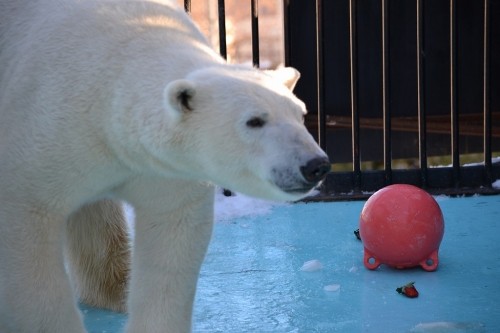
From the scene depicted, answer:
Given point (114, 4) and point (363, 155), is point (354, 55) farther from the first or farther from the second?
point (114, 4)

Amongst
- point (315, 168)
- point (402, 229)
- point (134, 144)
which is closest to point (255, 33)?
point (402, 229)

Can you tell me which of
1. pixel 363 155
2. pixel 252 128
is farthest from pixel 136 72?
pixel 363 155

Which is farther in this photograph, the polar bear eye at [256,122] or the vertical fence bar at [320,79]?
the vertical fence bar at [320,79]

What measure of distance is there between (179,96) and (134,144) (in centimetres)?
24

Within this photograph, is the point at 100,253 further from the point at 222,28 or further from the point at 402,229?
the point at 222,28

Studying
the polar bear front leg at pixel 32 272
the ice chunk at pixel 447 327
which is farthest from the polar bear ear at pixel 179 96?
the ice chunk at pixel 447 327

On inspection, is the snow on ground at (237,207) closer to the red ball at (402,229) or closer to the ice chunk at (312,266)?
the ice chunk at (312,266)

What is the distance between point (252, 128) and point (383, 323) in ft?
3.35

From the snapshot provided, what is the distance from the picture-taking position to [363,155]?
20.7 feet

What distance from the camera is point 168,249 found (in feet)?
8.99

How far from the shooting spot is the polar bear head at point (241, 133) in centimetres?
227

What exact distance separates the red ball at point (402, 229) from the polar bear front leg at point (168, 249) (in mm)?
974

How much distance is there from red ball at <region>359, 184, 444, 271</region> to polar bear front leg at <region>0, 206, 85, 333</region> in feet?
4.43

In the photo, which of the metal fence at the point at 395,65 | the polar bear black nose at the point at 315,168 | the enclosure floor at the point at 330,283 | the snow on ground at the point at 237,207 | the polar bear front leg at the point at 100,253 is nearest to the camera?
the polar bear black nose at the point at 315,168
